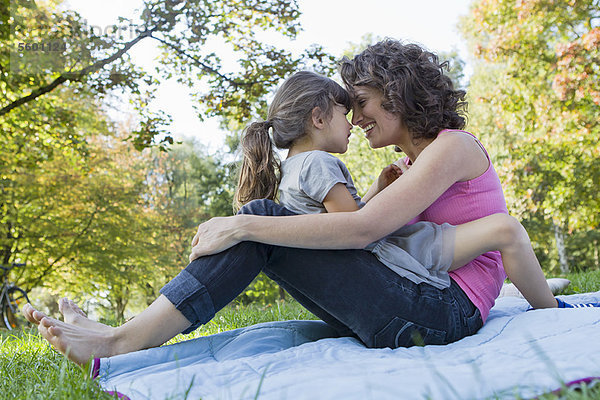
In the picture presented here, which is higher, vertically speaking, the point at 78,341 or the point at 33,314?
the point at 33,314

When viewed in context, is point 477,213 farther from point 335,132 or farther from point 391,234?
point 335,132

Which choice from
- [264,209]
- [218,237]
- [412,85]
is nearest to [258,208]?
[264,209]

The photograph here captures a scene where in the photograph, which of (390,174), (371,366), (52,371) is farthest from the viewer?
(390,174)

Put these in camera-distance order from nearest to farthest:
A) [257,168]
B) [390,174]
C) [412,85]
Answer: [412,85] → [257,168] → [390,174]

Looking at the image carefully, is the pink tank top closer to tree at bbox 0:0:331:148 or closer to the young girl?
the young girl

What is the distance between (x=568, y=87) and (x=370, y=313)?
9.03 meters

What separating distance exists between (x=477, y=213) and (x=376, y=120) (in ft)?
2.08

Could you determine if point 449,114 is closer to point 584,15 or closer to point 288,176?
point 288,176

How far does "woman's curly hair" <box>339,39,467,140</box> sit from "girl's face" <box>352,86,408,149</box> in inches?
1.1

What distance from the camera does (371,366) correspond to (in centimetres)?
152

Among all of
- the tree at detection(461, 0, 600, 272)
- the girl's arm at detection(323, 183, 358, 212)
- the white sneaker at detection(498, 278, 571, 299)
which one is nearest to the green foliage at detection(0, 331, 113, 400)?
the girl's arm at detection(323, 183, 358, 212)

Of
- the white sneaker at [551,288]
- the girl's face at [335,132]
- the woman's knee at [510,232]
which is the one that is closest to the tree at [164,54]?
the white sneaker at [551,288]

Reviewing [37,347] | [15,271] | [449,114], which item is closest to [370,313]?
[449,114]

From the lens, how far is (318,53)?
7.74 meters
